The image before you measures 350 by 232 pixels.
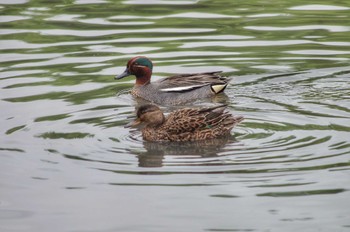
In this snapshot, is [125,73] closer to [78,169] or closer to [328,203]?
[78,169]

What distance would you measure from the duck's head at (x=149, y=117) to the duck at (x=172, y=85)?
2.96 meters

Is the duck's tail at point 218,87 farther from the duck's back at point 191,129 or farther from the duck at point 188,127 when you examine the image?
the duck's back at point 191,129

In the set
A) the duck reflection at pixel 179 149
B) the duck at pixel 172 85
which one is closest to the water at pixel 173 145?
the duck reflection at pixel 179 149

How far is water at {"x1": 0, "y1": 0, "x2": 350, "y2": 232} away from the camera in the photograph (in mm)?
9438

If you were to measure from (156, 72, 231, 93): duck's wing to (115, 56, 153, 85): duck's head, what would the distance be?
0.62 metres

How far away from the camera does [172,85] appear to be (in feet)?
51.0

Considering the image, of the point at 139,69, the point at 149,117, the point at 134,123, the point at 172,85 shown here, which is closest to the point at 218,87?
the point at 172,85

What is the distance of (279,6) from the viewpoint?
21.0 meters

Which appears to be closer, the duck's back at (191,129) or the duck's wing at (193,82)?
the duck's back at (191,129)

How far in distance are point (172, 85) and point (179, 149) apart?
3837 mm

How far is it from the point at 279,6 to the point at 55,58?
5.66 m

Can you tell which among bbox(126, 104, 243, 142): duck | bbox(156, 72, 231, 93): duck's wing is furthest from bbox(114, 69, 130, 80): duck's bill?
bbox(126, 104, 243, 142): duck

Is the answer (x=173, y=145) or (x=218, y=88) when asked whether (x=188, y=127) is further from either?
(x=218, y=88)

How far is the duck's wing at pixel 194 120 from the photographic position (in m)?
12.2
